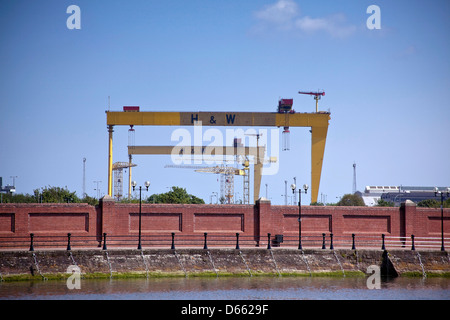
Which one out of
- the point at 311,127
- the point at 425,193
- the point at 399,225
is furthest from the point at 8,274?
the point at 425,193

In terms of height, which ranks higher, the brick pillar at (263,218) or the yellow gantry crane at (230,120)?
the yellow gantry crane at (230,120)

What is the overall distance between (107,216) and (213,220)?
597 centimetres

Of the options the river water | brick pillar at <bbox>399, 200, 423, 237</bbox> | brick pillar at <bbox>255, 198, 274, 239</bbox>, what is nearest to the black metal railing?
brick pillar at <bbox>255, 198, 274, 239</bbox>

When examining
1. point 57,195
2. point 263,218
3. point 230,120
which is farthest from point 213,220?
point 57,195

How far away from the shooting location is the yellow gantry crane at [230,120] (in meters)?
56.1

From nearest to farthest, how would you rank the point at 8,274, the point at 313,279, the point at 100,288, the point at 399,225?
the point at 100,288, the point at 8,274, the point at 313,279, the point at 399,225

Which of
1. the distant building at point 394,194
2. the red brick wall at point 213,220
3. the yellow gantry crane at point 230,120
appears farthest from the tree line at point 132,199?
the distant building at point 394,194

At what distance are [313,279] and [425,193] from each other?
142m

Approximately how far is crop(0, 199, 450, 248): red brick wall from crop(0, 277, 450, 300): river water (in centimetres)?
647

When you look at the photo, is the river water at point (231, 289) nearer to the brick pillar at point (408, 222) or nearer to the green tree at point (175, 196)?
the brick pillar at point (408, 222)

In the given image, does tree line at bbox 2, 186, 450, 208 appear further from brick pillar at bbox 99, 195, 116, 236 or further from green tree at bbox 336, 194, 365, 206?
brick pillar at bbox 99, 195, 116, 236
